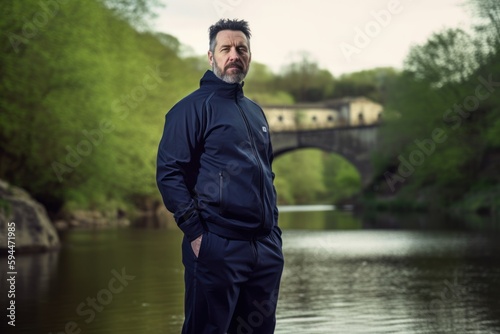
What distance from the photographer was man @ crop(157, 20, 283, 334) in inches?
175

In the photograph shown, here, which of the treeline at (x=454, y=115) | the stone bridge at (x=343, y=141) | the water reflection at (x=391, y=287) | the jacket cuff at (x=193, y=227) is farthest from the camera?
the stone bridge at (x=343, y=141)

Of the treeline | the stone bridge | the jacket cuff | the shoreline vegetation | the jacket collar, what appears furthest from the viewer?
the stone bridge

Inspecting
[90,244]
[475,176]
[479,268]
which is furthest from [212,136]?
[475,176]

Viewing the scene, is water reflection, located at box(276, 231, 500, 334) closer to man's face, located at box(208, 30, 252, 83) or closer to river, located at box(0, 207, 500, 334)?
river, located at box(0, 207, 500, 334)

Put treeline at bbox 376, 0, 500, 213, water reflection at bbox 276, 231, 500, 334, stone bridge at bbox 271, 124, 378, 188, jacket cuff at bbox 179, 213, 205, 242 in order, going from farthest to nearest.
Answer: stone bridge at bbox 271, 124, 378, 188, treeline at bbox 376, 0, 500, 213, water reflection at bbox 276, 231, 500, 334, jacket cuff at bbox 179, 213, 205, 242

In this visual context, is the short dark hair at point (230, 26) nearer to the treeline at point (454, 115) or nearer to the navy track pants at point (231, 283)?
the navy track pants at point (231, 283)

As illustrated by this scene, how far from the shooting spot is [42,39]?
27.0 meters

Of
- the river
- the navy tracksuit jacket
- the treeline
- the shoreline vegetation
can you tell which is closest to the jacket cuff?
the navy tracksuit jacket

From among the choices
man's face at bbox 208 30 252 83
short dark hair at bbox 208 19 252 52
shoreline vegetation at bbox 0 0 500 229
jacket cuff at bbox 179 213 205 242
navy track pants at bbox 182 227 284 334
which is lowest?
navy track pants at bbox 182 227 284 334

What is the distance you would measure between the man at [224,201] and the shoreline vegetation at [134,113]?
21.2 metres

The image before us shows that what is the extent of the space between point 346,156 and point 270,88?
46.4 m

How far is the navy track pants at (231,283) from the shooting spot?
445cm

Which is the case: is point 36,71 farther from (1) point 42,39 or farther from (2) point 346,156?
(2) point 346,156

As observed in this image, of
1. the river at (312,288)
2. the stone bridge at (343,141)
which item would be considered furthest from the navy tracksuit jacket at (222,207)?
the stone bridge at (343,141)
